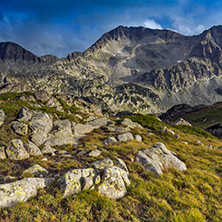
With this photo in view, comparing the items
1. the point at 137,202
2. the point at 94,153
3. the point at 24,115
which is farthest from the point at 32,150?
the point at 137,202

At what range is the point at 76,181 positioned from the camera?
27.0 feet

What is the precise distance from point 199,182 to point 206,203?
7.29ft

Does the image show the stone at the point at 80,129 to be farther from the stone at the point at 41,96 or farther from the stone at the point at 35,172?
the stone at the point at 41,96

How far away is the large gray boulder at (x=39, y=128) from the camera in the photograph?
1654 centimetres

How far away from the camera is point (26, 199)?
7141mm

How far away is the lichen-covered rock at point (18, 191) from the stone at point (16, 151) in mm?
5360

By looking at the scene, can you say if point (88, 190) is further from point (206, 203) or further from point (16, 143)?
point (16, 143)

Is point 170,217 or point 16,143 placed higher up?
point 16,143

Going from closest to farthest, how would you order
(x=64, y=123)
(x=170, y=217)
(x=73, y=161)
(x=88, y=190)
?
(x=170, y=217), (x=88, y=190), (x=73, y=161), (x=64, y=123)

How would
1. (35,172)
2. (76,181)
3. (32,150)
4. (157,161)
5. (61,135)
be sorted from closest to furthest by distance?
1. (76,181)
2. (35,172)
3. (157,161)
4. (32,150)
5. (61,135)

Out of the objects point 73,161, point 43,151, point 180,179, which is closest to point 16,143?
point 43,151

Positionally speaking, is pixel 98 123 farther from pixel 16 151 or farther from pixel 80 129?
pixel 16 151

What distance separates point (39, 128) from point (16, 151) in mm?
6737

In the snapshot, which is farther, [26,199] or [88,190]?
[88,190]
